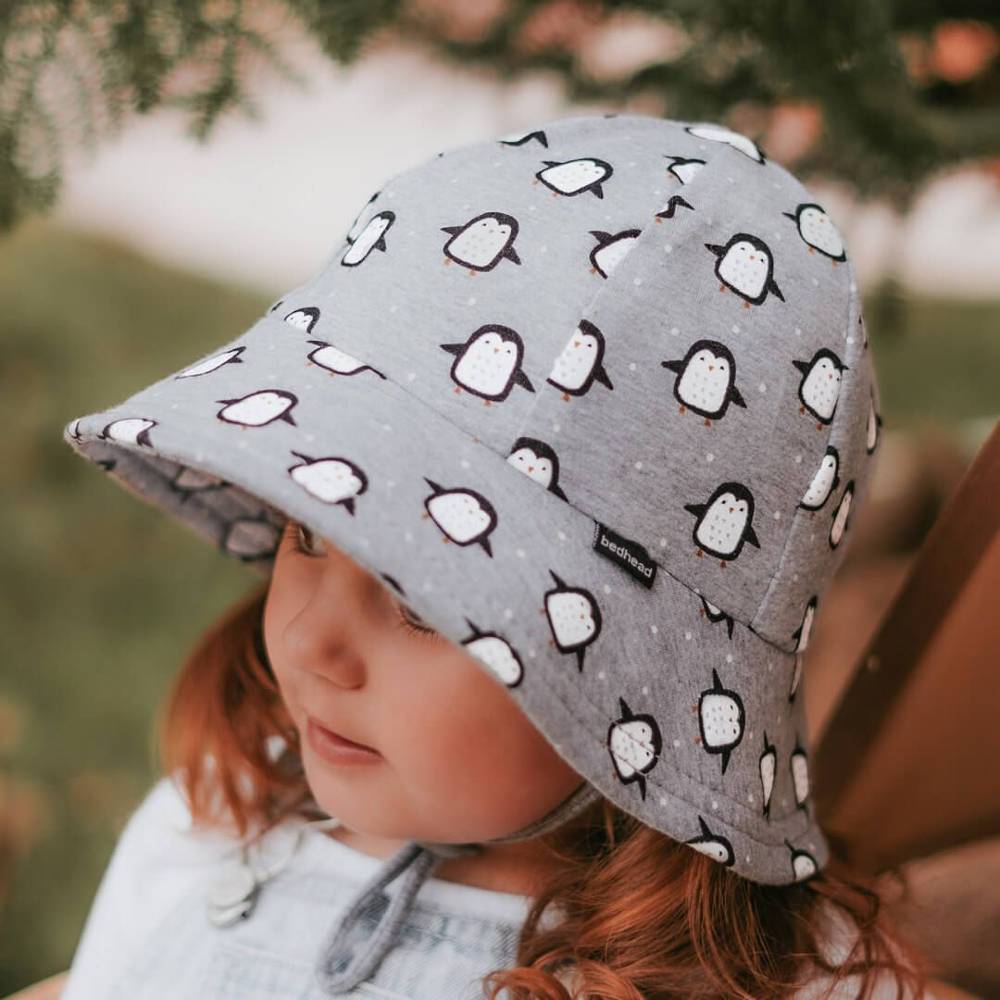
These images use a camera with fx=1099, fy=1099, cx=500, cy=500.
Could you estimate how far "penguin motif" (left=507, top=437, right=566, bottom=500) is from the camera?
72 cm

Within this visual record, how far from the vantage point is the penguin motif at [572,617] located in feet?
2.26

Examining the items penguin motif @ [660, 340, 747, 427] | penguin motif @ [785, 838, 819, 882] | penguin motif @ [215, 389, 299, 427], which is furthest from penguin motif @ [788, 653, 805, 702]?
penguin motif @ [215, 389, 299, 427]

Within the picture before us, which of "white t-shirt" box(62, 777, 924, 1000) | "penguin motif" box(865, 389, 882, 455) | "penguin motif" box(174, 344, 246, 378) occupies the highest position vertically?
"penguin motif" box(865, 389, 882, 455)

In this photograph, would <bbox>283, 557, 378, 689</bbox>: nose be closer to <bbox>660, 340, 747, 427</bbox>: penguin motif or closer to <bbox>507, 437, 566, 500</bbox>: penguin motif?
<bbox>507, 437, 566, 500</bbox>: penguin motif

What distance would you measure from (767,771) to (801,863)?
8 cm

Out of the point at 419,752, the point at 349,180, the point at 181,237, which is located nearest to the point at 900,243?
the point at 419,752

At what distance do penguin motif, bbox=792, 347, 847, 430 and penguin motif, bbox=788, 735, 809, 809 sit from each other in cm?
27

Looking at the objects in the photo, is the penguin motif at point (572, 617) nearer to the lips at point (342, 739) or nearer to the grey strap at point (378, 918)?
the lips at point (342, 739)

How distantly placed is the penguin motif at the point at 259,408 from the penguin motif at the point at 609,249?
0.74 ft

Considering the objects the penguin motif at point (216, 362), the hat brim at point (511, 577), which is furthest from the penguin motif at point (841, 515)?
the penguin motif at point (216, 362)

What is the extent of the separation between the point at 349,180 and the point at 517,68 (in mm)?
1979

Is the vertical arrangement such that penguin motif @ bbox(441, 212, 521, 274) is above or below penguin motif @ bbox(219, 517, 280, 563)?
above

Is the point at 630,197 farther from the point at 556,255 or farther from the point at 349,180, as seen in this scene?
the point at 349,180

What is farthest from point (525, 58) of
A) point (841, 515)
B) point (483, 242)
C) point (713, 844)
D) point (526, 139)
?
point (713, 844)
